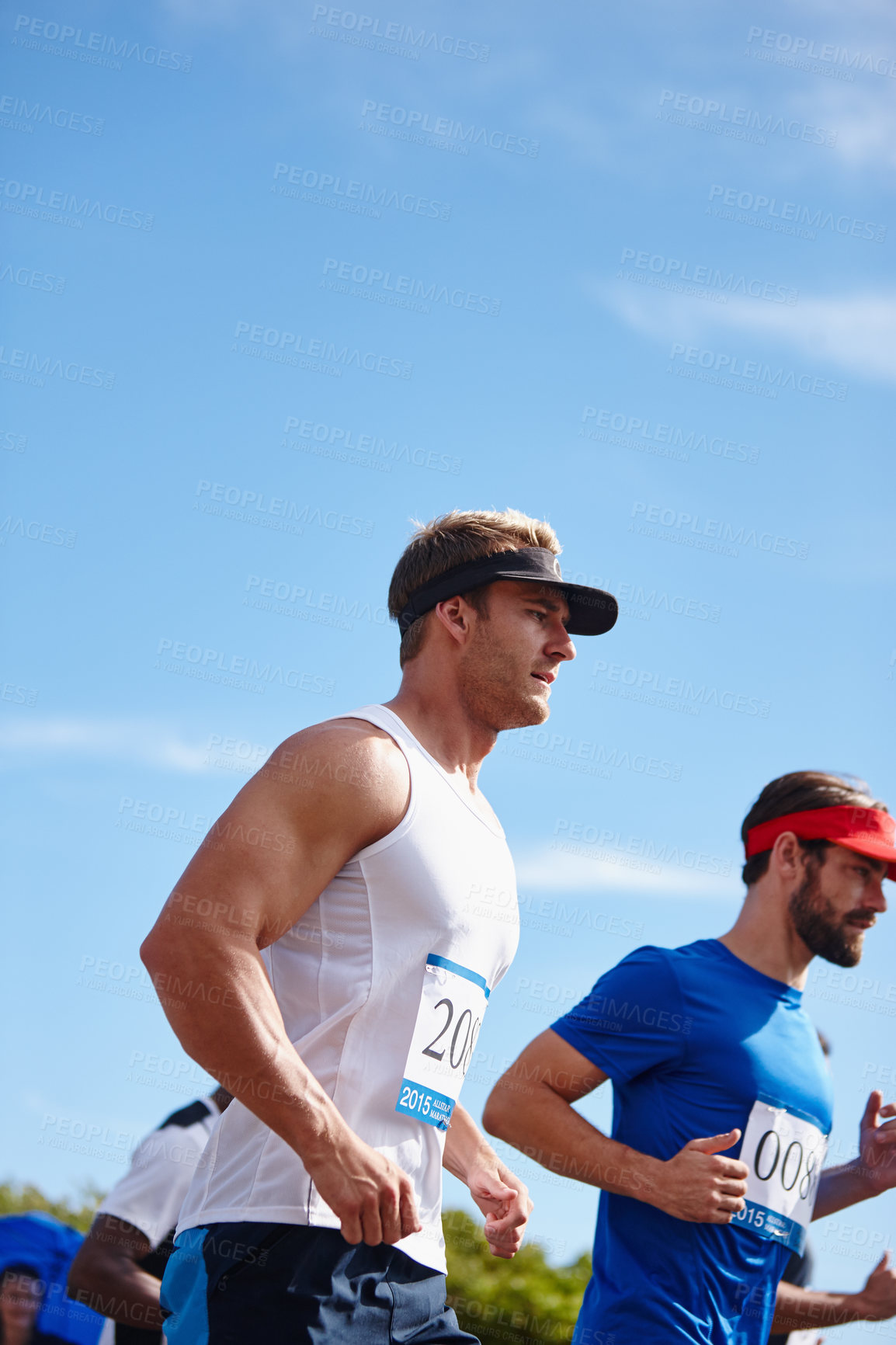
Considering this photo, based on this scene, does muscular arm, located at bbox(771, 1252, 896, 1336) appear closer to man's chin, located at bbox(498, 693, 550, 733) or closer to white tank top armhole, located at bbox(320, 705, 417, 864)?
man's chin, located at bbox(498, 693, 550, 733)

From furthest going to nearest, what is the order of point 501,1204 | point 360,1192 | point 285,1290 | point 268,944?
point 501,1204, point 268,944, point 285,1290, point 360,1192

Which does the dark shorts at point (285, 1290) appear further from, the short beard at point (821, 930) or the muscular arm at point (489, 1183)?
the short beard at point (821, 930)

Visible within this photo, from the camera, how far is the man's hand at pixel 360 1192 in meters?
2.10

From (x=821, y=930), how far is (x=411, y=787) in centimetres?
180

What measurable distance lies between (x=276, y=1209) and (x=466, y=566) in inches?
68.3

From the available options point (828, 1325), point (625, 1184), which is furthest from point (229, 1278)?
point (828, 1325)

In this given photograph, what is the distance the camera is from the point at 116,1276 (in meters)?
4.36

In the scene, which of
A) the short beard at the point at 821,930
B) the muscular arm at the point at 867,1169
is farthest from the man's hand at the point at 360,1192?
the muscular arm at the point at 867,1169

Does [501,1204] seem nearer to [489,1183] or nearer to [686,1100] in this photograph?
[489,1183]

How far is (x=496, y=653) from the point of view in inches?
124

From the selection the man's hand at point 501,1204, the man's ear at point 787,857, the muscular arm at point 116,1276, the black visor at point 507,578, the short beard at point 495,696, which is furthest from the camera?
the muscular arm at point 116,1276

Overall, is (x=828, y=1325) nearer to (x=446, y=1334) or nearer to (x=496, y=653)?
(x=446, y=1334)

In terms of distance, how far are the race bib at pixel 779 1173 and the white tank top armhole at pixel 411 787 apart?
5.14 feet

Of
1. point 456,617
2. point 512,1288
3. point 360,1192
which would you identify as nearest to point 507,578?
point 456,617
